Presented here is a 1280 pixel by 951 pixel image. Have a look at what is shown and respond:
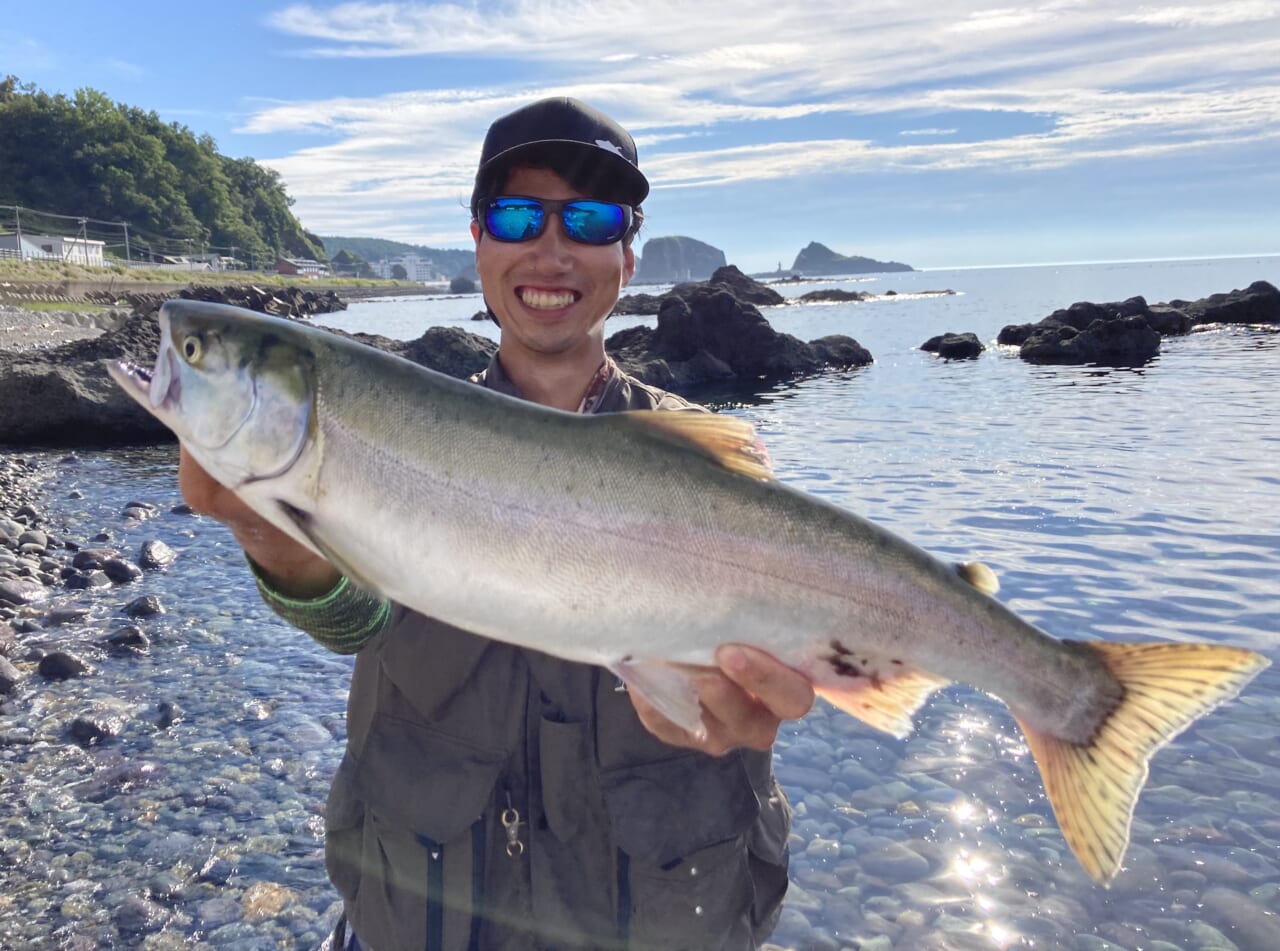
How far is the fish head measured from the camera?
2.90 metres

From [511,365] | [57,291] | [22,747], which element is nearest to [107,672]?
[22,747]

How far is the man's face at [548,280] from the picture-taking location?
12.5 feet

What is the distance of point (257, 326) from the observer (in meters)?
3.06

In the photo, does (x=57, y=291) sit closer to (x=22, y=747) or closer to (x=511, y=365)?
(x=22, y=747)

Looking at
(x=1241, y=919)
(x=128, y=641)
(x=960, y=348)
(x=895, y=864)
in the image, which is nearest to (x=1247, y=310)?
(x=960, y=348)

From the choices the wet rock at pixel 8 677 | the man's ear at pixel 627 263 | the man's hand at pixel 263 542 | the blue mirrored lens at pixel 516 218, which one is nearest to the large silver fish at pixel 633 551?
the man's hand at pixel 263 542

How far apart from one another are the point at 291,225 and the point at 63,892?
591 feet

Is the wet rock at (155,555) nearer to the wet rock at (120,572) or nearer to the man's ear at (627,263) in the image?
the wet rock at (120,572)

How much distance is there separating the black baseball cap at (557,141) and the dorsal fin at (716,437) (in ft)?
4.53

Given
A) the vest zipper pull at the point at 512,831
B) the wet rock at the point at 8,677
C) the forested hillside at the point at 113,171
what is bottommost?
the wet rock at the point at 8,677

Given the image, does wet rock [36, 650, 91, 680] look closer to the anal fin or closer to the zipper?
the zipper

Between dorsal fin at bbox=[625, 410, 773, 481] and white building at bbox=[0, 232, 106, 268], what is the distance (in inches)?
2769

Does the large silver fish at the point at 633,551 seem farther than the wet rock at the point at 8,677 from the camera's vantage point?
No

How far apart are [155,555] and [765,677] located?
10.4 m
